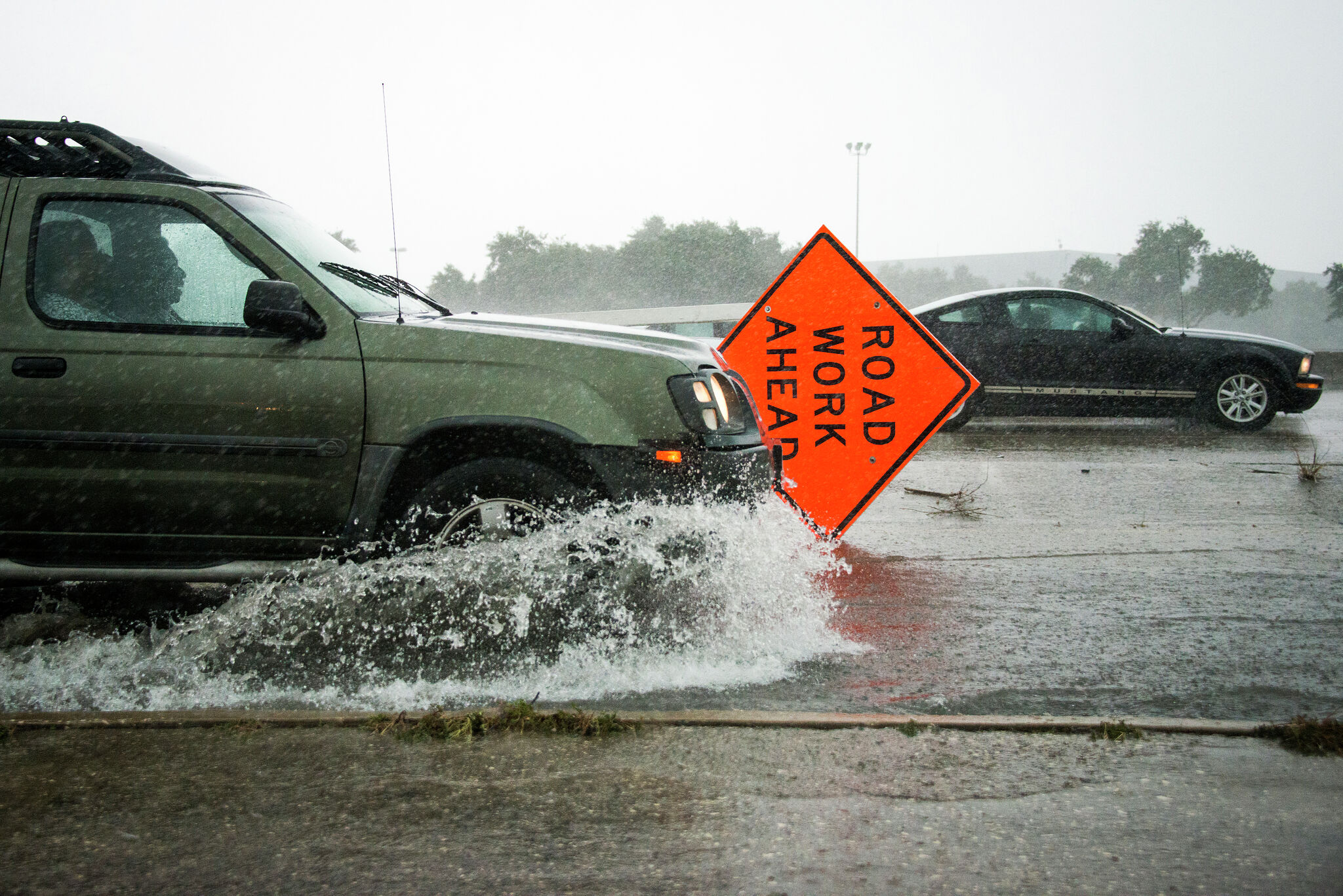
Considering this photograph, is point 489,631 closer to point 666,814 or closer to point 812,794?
point 666,814

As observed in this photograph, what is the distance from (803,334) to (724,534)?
6.64ft

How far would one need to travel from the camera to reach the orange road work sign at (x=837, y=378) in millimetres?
5379

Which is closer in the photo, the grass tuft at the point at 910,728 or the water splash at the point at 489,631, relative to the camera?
the grass tuft at the point at 910,728

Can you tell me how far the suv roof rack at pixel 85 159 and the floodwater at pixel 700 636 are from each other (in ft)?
5.80

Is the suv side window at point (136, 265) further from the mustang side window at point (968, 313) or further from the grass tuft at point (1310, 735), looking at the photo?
the mustang side window at point (968, 313)

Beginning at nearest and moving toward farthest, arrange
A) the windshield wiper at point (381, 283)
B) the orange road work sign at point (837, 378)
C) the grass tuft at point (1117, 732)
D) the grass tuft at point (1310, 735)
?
the grass tuft at point (1310, 735)
the grass tuft at point (1117, 732)
the windshield wiper at point (381, 283)
the orange road work sign at point (837, 378)

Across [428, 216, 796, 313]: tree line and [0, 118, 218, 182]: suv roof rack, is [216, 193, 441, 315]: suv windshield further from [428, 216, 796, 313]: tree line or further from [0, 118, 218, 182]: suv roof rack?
[428, 216, 796, 313]: tree line

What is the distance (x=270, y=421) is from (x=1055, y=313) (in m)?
9.83

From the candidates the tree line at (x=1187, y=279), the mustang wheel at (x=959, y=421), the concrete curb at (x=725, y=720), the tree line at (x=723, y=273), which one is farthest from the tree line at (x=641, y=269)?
the concrete curb at (x=725, y=720)

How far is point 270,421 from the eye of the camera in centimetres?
383

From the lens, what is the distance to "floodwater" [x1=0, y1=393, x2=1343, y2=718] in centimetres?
345

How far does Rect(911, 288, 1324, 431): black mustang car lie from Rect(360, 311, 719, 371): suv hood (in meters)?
7.75

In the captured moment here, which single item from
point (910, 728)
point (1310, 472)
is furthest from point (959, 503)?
point (910, 728)

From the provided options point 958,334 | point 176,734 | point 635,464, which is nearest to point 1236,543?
point 635,464
